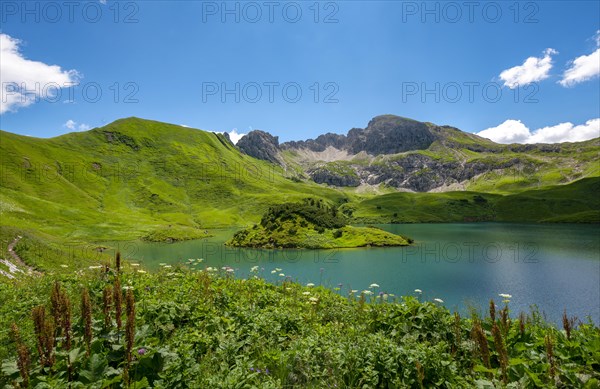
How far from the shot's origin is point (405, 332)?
10.8 meters

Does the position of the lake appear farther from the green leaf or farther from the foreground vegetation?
the green leaf

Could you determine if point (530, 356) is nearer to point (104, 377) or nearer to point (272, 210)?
point (104, 377)

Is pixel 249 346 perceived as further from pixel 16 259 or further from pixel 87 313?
pixel 16 259

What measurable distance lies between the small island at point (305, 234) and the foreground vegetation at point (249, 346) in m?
80.3

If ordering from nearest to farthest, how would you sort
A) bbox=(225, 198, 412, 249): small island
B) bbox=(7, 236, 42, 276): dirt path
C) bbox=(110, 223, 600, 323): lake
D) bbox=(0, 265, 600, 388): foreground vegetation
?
bbox=(0, 265, 600, 388): foreground vegetation < bbox=(7, 236, 42, 276): dirt path < bbox=(110, 223, 600, 323): lake < bbox=(225, 198, 412, 249): small island

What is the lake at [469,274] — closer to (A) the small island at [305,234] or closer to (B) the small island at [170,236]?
(A) the small island at [305,234]

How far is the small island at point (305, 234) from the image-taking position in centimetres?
9388

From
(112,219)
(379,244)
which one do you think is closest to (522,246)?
(379,244)

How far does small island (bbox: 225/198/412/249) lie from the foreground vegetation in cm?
8031

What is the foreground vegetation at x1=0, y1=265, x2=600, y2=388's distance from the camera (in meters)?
5.86

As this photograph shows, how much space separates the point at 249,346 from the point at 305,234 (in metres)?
87.8

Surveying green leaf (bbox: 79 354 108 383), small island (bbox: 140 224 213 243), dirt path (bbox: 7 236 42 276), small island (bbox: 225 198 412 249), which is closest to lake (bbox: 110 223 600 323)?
small island (bbox: 225 198 412 249)

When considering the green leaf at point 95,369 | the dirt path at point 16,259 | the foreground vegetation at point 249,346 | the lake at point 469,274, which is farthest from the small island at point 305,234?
the green leaf at point 95,369

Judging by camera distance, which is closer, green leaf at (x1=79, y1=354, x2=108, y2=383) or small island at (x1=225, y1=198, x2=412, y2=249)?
green leaf at (x1=79, y1=354, x2=108, y2=383)
